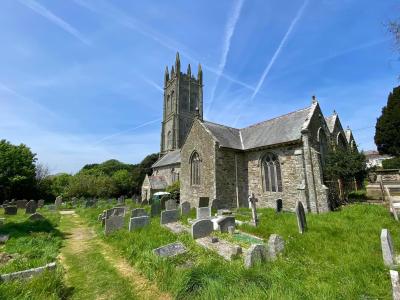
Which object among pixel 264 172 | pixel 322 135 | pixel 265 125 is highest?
pixel 265 125

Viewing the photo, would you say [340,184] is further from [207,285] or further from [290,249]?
[207,285]

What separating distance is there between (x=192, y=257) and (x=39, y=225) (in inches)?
405

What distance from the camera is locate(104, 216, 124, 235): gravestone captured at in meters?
10.3

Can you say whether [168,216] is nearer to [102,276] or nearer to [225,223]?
[225,223]

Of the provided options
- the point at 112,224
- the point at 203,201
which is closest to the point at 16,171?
the point at 112,224

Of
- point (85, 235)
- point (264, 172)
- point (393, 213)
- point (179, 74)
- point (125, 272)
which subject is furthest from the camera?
point (179, 74)

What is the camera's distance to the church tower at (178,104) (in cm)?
4747

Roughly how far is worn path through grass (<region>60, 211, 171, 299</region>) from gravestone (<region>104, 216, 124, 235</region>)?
1.35 metres

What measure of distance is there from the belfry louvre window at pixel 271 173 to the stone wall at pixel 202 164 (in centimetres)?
401

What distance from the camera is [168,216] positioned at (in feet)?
39.0

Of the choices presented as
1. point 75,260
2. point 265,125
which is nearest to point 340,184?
point 265,125

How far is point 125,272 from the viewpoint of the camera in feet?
20.0

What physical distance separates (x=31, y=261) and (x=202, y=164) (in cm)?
1390

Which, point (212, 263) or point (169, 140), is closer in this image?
point (212, 263)
